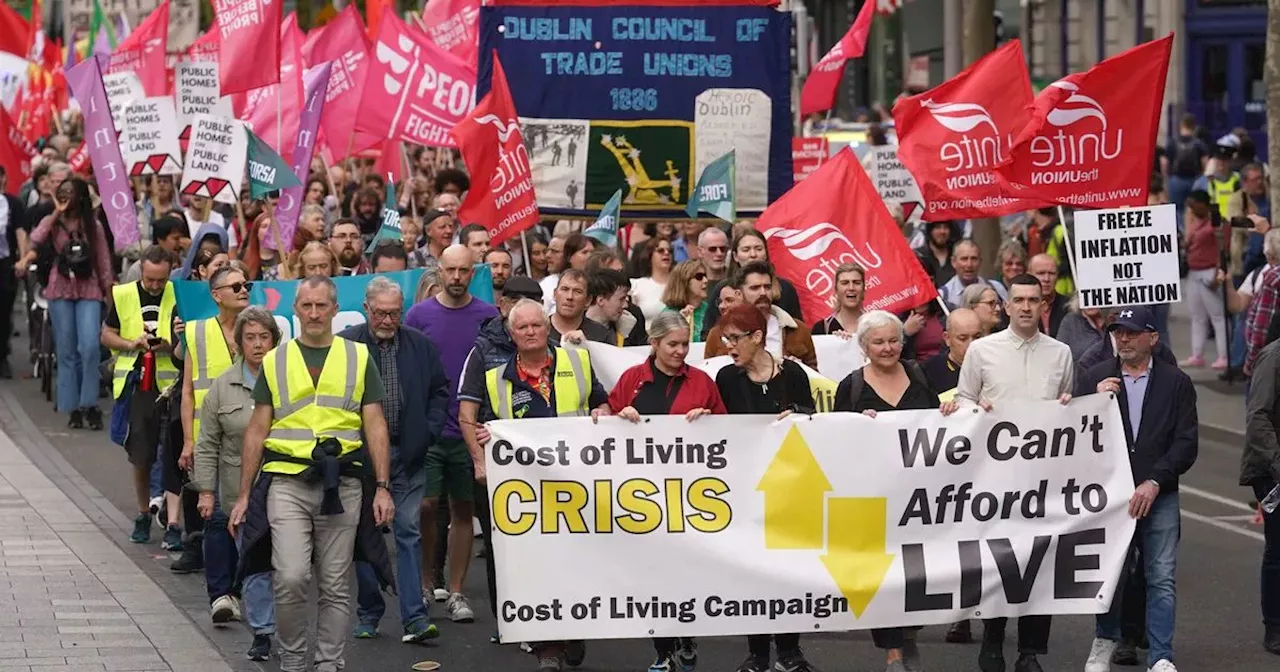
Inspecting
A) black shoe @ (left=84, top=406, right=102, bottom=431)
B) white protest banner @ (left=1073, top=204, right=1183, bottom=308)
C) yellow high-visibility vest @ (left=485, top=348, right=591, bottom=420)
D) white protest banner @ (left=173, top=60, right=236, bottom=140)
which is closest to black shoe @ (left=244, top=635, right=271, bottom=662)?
yellow high-visibility vest @ (left=485, top=348, right=591, bottom=420)

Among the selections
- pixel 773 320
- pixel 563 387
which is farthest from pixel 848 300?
pixel 563 387

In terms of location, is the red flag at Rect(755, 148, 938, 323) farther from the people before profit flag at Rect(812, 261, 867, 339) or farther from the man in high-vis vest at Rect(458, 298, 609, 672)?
the man in high-vis vest at Rect(458, 298, 609, 672)

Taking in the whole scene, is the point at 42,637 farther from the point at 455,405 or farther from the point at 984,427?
the point at 984,427

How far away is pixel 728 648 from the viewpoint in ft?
35.8

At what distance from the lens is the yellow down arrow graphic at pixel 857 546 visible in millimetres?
9914

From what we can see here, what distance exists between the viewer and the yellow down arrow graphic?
9914mm

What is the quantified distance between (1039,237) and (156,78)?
869 cm

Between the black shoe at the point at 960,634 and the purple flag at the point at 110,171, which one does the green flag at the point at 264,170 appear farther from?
the black shoe at the point at 960,634

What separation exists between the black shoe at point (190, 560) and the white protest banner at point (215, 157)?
4220mm

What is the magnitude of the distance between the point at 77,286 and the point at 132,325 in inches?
206

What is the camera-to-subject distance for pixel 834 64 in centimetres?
1955

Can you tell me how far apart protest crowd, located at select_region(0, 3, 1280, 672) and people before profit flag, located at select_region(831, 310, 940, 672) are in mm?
12

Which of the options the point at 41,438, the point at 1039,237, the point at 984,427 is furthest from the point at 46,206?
the point at 984,427

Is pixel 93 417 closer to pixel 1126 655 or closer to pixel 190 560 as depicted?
pixel 190 560
